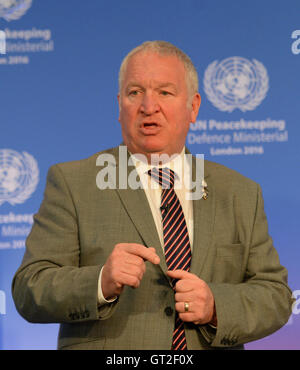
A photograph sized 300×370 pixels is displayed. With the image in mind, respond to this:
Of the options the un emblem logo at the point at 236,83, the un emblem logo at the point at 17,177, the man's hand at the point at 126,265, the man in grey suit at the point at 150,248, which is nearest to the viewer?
the man's hand at the point at 126,265

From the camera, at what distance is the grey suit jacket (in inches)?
77.5

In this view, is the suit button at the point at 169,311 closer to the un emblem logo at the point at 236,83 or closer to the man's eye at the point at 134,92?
the man's eye at the point at 134,92

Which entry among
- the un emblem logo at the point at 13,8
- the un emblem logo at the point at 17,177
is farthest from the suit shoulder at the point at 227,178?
the un emblem logo at the point at 13,8

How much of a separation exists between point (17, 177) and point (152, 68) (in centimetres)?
179

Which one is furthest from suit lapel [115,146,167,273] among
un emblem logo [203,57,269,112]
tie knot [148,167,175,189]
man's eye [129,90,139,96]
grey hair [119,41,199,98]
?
un emblem logo [203,57,269,112]

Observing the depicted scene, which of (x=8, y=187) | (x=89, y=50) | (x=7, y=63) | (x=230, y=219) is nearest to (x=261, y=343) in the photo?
(x=230, y=219)

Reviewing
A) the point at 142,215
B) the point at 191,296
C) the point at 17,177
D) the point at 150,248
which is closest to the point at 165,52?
the point at 142,215

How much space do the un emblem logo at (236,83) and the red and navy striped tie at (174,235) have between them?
1.52 m

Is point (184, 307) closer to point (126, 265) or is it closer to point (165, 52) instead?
point (126, 265)

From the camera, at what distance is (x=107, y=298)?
1932 millimetres

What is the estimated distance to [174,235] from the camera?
2148 mm

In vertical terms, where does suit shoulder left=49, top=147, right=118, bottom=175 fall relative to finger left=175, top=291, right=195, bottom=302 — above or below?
above

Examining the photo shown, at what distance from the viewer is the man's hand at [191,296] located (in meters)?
1.87

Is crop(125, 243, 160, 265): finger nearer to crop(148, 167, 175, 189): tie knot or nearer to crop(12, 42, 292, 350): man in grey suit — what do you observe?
crop(12, 42, 292, 350): man in grey suit
